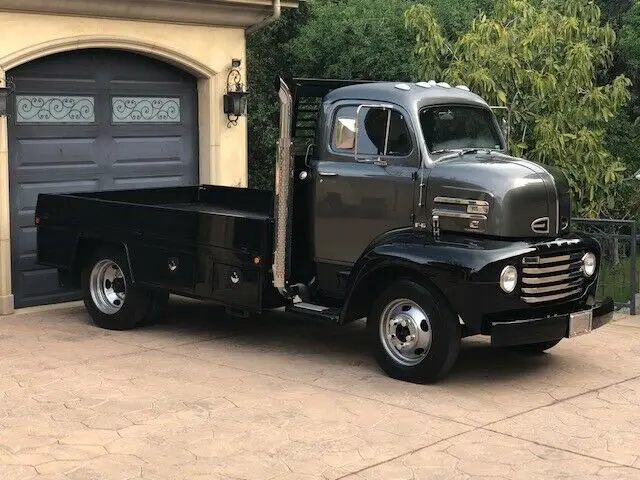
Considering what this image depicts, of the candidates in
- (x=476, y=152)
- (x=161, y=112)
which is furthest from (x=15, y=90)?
(x=476, y=152)

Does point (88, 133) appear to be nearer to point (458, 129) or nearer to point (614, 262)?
point (458, 129)

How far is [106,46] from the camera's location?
38.6 ft

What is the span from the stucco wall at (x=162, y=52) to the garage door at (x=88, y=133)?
237 mm

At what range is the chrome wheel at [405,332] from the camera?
8047mm

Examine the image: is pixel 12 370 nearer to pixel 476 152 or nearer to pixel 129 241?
pixel 129 241

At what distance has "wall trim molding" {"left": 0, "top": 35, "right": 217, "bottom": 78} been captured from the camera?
10977 mm

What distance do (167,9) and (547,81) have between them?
4.64m

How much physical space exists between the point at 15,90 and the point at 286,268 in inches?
165

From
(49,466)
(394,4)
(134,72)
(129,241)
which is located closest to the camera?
(49,466)

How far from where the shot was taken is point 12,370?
27.9ft

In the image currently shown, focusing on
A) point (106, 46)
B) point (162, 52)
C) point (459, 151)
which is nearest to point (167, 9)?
point (162, 52)

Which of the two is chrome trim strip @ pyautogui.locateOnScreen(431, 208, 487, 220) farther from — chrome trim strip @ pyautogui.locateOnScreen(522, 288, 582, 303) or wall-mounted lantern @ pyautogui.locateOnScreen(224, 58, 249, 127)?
wall-mounted lantern @ pyautogui.locateOnScreen(224, 58, 249, 127)

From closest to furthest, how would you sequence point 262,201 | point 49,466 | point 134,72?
point 49,466
point 262,201
point 134,72

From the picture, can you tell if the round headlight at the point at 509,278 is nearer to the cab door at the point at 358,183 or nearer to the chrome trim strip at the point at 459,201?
the chrome trim strip at the point at 459,201
